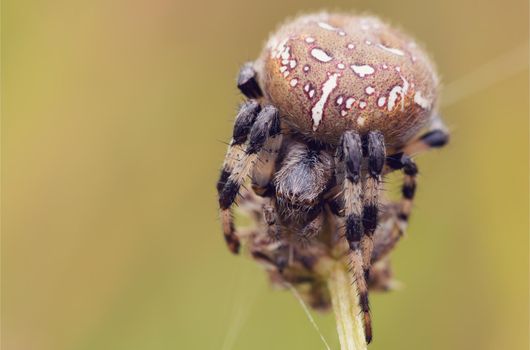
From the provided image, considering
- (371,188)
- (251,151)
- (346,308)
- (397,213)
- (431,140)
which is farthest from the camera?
(431,140)

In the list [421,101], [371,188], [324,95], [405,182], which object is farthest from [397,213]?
[324,95]

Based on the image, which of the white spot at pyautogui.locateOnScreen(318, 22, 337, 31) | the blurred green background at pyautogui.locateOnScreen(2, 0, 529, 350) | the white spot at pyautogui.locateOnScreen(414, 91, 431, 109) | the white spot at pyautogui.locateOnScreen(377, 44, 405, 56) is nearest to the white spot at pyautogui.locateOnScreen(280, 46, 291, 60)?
the white spot at pyautogui.locateOnScreen(318, 22, 337, 31)

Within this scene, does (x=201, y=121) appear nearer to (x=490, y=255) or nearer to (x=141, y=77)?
(x=141, y=77)

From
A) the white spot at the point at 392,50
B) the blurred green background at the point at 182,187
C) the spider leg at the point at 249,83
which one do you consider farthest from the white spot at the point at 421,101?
the blurred green background at the point at 182,187

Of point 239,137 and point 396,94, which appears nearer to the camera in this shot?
point 396,94

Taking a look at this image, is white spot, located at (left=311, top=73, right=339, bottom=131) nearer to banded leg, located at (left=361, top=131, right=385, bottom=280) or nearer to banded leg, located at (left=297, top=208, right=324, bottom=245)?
banded leg, located at (left=361, top=131, right=385, bottom=280)

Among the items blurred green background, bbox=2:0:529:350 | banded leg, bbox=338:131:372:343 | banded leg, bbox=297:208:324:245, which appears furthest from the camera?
blurred green background, bbox=2:0:529:350

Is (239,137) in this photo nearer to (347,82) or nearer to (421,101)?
(347,82)

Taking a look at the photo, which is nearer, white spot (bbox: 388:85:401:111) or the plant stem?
the plant stem
